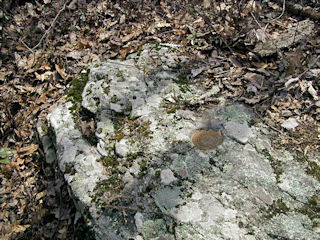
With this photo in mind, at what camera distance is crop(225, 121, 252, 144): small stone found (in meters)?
2.95

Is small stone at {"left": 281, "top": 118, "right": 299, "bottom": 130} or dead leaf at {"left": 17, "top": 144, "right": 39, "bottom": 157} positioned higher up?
small stone at {"left": 281, "top": 118, "right": 299, "bottom": 130}

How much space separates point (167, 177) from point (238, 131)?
35.1 inches

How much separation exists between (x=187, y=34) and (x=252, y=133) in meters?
2.09

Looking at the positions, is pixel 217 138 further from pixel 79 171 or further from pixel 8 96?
pixel 8 96

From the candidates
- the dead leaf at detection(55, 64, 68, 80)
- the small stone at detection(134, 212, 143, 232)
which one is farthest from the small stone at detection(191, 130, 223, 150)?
the dead leaf at detection(55, 64, 68, 80)

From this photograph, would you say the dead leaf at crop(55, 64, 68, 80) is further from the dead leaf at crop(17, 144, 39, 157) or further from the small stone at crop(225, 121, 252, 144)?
the small stone at crop(225, 121, 252, 144)

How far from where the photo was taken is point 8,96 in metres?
4.48

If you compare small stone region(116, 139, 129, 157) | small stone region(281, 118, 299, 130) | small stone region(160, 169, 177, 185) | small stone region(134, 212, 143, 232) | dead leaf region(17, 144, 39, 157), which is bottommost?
dead leaf region(17, 144, 39, 157)

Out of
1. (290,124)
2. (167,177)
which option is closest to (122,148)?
(167,177)

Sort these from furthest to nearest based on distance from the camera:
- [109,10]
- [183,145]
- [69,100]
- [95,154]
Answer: [109,10], [69,100], [95,154], [183,145]

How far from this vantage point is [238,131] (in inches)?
119

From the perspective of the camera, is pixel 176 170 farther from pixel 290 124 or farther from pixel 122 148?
pixel 290 124

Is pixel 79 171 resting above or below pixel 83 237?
above

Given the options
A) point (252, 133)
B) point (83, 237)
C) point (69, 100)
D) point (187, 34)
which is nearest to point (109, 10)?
point (187, 34)
